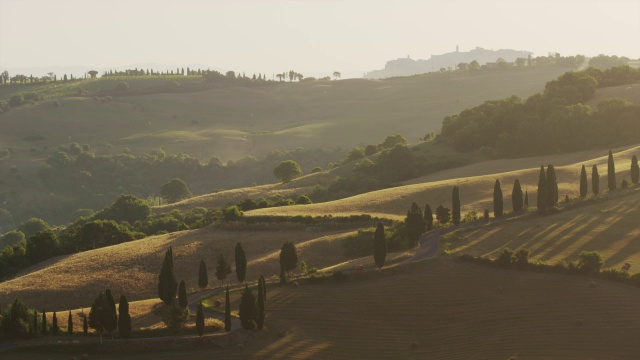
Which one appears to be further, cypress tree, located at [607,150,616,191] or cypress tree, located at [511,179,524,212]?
cypress tree, located at [607,150,616,191]

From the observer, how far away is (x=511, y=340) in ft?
221

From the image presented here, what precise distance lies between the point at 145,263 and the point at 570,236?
4119cm

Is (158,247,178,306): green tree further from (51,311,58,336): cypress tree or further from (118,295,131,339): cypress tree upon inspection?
(51,311,58,336): cypress tree

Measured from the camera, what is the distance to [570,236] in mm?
89250

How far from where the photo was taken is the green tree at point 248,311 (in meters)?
71.5

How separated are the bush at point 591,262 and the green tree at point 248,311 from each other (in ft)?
86.6

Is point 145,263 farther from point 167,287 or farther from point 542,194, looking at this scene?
point 542,194

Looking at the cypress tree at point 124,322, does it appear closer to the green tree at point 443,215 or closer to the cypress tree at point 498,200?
the green tree at point 443,215

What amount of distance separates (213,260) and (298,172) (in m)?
85.8

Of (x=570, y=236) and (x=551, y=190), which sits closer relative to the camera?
(x=570, y=236)

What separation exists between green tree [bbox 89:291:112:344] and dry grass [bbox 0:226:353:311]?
53.3 ft

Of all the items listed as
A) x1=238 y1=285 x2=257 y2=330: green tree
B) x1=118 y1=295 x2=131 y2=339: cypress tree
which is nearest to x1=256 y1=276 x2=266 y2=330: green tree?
x1=238 y1=285 x2=257 y2=330: green tree

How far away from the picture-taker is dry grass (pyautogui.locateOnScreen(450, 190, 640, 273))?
8338cm

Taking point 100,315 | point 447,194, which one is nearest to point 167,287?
point 100,315
